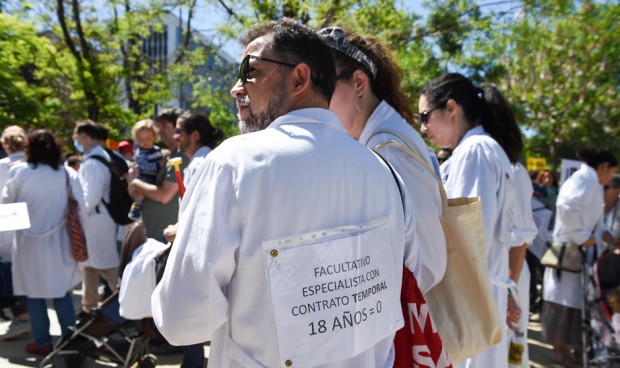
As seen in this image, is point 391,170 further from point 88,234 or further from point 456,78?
point 88,234

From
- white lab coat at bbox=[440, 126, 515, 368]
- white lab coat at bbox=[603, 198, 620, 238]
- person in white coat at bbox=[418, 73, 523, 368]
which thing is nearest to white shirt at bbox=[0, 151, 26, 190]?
person in white coat at bbox=[418, 73, 523, 368]

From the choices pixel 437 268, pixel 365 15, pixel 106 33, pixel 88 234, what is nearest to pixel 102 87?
pixel 106 33

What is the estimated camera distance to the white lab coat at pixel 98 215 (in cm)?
591

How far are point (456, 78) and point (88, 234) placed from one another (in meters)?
4.55

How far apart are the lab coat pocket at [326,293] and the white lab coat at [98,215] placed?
4.97 metres

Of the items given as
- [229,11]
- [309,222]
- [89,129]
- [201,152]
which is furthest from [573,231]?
[229,11]

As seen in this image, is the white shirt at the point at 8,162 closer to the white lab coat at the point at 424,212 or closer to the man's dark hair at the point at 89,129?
the man's dark hair at the point at 89,129

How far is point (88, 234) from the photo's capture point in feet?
20.1

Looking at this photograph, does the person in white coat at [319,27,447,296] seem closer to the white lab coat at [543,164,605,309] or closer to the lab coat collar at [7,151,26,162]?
the white lab coat at [543,164,605,309]

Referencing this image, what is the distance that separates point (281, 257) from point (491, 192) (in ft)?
5.68

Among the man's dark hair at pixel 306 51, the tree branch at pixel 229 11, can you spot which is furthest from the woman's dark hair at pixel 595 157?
the tree branch at pixel 229 11

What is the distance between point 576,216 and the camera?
204 inches

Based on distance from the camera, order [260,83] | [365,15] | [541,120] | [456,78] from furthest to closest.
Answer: [541,120] < [365,15] < [456,78] < [260,83]

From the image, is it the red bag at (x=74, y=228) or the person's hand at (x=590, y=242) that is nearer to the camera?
the person's hand at (x=590, y=242)
